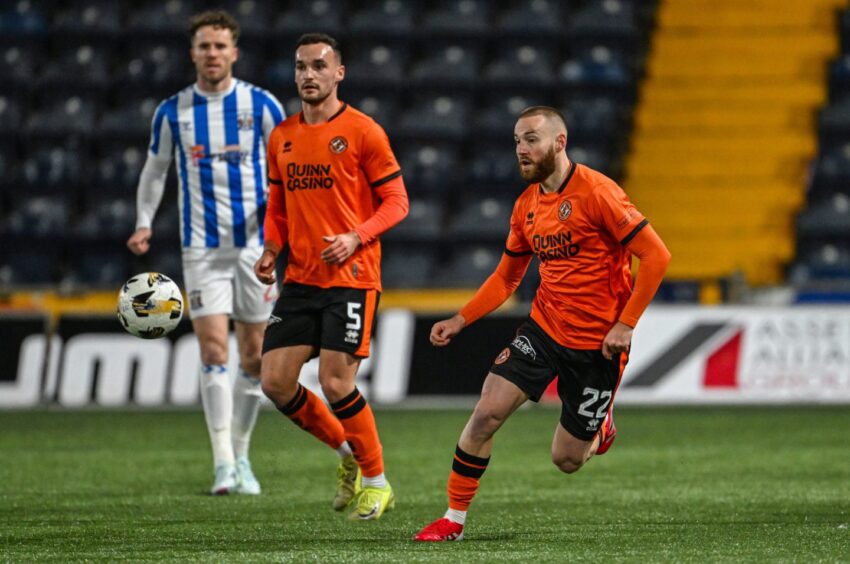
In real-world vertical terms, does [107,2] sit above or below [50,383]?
above

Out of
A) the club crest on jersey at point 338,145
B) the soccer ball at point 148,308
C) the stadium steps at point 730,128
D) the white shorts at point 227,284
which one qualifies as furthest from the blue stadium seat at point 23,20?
the club crest on jersey at point 338,145

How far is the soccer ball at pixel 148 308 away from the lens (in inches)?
247

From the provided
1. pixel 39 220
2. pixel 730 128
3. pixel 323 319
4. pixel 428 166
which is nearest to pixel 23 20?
pixel 39 220

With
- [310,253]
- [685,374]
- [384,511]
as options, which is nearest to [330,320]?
[310,253]

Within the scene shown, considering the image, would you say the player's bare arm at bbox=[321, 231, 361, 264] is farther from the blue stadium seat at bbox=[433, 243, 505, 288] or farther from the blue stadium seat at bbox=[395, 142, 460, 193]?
the blue stadium seat at bbox=[395, 142, 460, 193]

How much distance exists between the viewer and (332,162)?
600 centimetres

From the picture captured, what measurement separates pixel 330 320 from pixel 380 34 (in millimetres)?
10242

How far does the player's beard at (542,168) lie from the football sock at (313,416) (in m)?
1.49

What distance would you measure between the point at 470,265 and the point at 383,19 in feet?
11.5

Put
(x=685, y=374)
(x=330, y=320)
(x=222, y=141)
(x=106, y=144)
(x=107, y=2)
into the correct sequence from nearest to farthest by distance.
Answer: (x=330, y=320), (x=222, y=141), (x=685, y=374), (x=106, y=144), (x=107, y=2)

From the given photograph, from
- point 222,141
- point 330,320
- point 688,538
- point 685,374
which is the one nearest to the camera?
point 688,538

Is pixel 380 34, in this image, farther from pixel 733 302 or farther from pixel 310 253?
pixel 310 253

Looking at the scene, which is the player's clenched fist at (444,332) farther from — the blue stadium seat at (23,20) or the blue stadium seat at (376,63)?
the blue stadium seat at (23,20)

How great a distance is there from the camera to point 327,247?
5.91 metres
